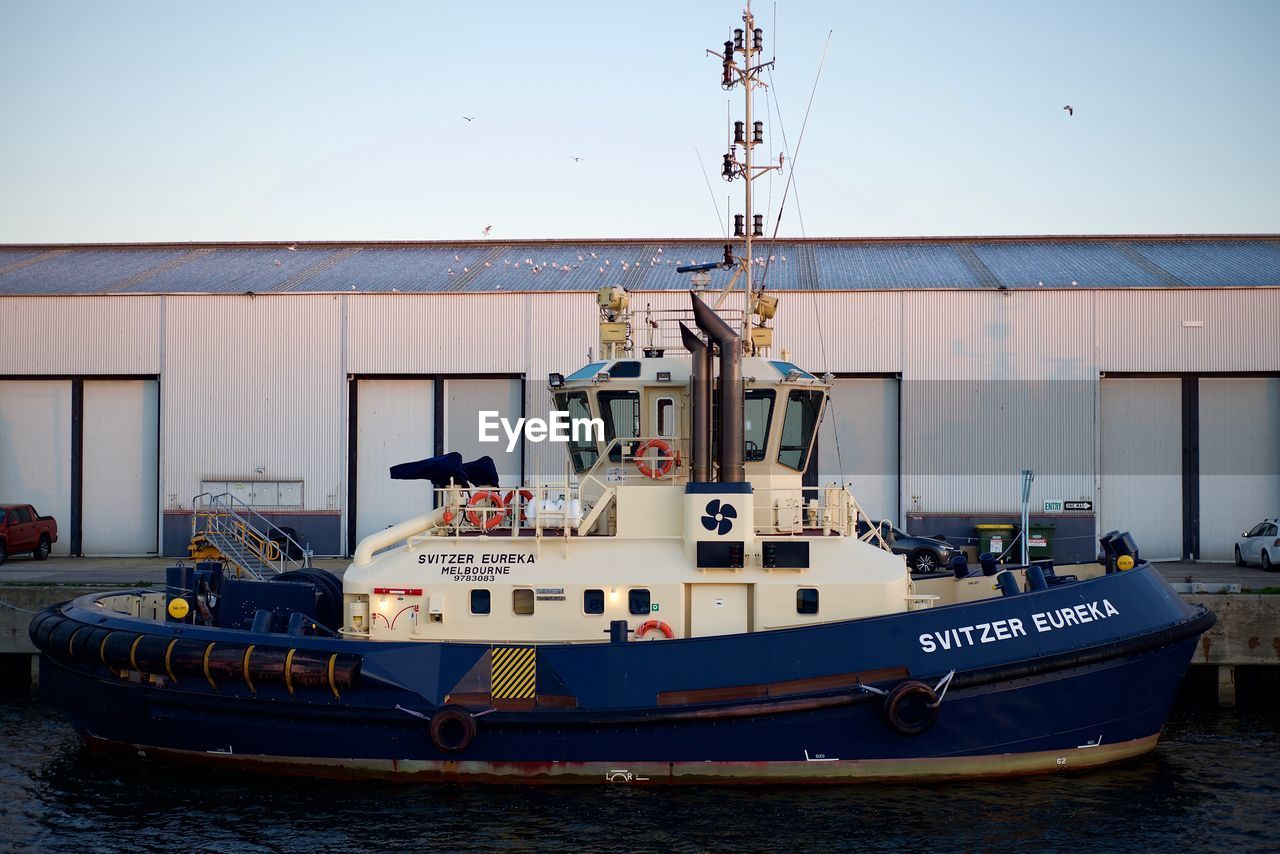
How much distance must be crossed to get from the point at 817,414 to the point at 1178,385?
14754 mm

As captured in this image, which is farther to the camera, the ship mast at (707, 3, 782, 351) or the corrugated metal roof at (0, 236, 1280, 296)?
the corrugated metal roof at (0, 236, 1280, 296)

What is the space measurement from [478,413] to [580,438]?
1201cm

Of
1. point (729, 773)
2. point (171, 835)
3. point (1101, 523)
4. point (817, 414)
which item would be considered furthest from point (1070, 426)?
point (171, 835)

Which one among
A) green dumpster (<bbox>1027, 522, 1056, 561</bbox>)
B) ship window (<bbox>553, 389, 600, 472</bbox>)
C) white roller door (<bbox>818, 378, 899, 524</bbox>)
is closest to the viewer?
ship window (<bbox>553, 389, 600, 472</bbox>)

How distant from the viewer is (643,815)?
9.42 m

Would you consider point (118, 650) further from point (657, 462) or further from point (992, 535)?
point (992, 535)

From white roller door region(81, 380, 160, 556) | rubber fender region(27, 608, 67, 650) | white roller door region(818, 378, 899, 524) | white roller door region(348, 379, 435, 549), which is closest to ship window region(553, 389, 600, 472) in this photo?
rubber fender region(27, 608, 67, 650)

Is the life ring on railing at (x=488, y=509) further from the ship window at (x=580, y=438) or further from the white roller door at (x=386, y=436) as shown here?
the white roller door at (x=386, y=436)

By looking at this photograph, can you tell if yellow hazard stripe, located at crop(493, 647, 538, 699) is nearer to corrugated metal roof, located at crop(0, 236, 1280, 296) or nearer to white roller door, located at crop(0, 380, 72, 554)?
corrugated metal roof, located at crop(0, 236, 1280, 296)

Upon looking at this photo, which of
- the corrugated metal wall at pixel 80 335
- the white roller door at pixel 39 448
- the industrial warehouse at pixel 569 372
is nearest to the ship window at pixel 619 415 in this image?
the industrial warehouse at pixel 569 372

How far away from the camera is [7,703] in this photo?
14609 mm

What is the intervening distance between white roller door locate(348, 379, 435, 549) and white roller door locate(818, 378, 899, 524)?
816 centimetres

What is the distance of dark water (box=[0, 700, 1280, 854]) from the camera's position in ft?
29.5

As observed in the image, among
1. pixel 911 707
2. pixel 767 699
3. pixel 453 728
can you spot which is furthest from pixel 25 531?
pixel 911 707
